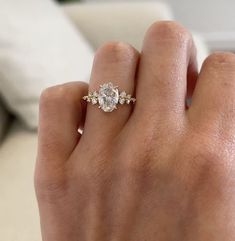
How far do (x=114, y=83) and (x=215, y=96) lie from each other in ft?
0.39

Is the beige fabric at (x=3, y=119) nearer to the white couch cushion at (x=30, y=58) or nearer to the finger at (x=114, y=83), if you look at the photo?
the white couch cushion at (x=30, y=58)

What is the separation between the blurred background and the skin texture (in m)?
Answer: 0.25

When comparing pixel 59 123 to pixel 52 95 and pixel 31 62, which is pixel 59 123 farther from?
pixel 31 62

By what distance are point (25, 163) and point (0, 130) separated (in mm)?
222

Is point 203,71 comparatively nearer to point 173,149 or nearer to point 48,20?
point 173,149

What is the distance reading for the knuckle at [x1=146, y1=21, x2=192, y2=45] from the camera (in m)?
0.53

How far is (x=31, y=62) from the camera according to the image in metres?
1.19

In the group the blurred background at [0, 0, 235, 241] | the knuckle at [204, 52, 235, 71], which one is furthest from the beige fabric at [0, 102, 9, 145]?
the knuckle at [204, 52, 235, 71]

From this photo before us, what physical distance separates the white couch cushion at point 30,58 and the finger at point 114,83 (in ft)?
2.15

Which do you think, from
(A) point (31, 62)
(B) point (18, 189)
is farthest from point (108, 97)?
(A) point (31, 62)

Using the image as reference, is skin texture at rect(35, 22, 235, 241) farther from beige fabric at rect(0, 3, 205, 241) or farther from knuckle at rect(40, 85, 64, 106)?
beige fabric at rect(0, 3, 205, 241)

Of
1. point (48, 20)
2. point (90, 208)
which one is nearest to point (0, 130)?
point (48, 20)

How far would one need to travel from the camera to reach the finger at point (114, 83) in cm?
53

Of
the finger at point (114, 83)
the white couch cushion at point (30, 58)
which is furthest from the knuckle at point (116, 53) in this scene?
the white couch cushion at point (30, 58)
